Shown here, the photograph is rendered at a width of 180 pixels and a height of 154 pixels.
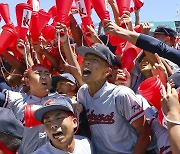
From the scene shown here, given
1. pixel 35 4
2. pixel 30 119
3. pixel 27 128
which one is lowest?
pixel 27 128

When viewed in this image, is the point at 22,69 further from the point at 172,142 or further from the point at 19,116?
the point at 172,142

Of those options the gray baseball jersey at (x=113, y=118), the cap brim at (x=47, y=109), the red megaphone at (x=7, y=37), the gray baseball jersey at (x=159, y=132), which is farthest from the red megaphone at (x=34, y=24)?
the gray baseball jersey at (x=159, y=132)

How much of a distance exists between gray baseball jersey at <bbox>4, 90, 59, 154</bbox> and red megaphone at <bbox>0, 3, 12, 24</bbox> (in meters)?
1.15

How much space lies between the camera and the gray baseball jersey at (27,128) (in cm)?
305

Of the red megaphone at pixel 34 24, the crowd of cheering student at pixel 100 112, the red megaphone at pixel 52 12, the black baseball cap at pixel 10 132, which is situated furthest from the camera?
the red megaphone at pixel 52 12

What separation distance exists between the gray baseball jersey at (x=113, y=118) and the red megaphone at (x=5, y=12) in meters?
1.84

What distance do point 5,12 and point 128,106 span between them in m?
2.21

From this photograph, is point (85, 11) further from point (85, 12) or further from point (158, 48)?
point (158, 48)

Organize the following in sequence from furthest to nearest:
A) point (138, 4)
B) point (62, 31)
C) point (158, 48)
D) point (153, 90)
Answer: point (138, 4) → point (62, 31) → point (158, 48) → point (153, 90)

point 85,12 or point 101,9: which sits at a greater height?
point 101,9

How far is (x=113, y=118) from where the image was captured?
275 centimetres

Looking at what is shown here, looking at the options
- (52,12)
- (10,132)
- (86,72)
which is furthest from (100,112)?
(52,12)

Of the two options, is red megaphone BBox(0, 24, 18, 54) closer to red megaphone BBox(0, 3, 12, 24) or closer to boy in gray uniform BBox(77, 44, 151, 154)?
red megaphone BBox(0, 3, 12, 24)

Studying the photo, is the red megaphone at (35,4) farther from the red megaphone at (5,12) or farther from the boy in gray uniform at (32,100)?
the boy in gray uniform at (32,100)
